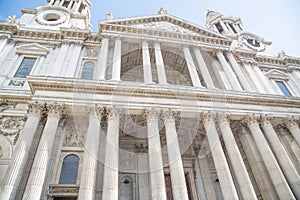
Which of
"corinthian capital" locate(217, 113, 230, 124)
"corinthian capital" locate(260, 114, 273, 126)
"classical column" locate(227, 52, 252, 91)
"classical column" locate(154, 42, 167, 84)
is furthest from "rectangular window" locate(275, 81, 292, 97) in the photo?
"classical column" locate(154, 42, 167, 84)

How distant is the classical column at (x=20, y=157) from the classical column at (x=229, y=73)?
1285cm

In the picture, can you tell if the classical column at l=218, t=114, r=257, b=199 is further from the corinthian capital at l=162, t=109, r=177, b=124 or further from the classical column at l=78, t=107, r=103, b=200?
the classical column at l=78, t=107, r=103, b=200

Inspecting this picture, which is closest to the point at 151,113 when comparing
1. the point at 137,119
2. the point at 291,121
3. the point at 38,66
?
the point at 137,119

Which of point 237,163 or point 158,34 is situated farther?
point 158,34

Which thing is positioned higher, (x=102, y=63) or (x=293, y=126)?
(x=102, y=63)

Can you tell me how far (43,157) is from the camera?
9.24 metres

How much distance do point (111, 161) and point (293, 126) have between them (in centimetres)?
1188

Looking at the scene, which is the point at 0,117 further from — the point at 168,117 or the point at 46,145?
the point at 168,117

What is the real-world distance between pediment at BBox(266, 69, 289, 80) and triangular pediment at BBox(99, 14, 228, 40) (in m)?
5.89

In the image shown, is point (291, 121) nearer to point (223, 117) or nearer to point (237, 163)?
point (223, 117)

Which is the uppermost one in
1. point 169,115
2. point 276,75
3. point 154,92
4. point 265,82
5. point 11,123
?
point 276,75

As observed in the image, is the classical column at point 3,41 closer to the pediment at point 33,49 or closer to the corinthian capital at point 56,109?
the pediment at point 33,49

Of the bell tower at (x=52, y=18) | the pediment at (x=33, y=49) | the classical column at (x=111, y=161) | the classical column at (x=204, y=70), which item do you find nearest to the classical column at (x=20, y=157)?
the classical column at (x=111, y=161)

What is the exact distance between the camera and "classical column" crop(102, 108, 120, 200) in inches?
347
